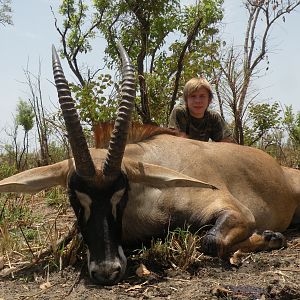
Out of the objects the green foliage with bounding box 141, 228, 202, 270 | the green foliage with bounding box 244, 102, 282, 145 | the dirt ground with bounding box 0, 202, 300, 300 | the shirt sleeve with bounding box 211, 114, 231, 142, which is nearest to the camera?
the dirt ground with bounding box 0, 202, 300, 300

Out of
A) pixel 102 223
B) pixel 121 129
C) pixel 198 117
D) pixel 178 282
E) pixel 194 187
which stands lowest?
pixel 178 282

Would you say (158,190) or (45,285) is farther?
(158,190)

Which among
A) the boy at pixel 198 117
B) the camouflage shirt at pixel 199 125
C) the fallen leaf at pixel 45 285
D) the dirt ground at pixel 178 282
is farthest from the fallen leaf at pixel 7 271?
the camouflage shirt at pixel 199 125

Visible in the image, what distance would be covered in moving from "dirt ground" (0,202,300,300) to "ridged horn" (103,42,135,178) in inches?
31.5

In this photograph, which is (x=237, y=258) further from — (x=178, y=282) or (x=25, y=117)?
(x=25, y=117)

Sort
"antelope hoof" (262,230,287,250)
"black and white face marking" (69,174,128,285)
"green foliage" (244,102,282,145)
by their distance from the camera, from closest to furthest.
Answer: "black and white face marking" (69,174,128,285)
"antelope hoof" (262,230,287,250)
"green foliage" (244,102,282,145)

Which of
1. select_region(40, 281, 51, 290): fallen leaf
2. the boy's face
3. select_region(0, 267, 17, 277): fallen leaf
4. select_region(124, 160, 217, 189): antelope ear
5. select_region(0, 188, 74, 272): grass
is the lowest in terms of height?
select_region(40, 281, 51, 290): fallen leaf

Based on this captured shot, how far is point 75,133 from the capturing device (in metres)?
4.28

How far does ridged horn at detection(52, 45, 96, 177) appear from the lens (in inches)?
165

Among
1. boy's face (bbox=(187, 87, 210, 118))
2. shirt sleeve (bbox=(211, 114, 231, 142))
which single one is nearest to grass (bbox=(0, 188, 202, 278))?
boy's face (bbox=(187, 87, 210, 118))

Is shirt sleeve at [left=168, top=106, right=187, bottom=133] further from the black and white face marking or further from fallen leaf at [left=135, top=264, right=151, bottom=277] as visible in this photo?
fallen leaf at [left=135, top=264, right=151, bottom=277]

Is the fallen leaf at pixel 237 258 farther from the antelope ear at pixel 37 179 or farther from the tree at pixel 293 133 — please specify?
the tree at pixel 293 133

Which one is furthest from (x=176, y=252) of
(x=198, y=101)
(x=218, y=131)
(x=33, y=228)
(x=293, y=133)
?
(x=293, y=133)

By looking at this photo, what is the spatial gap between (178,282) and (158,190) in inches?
46.1
